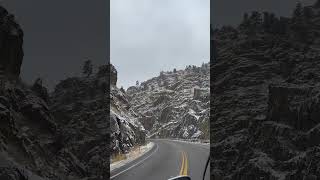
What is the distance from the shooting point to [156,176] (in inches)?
746

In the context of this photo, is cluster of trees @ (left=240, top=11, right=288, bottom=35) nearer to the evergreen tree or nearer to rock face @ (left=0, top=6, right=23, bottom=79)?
the evergreen tree

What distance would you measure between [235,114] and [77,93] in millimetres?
21552

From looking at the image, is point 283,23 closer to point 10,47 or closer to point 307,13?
point 307,13

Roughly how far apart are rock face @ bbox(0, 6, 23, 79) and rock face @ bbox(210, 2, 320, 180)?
51.9 feet

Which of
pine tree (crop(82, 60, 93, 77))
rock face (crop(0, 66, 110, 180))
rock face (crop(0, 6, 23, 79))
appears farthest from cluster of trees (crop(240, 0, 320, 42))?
rock face (crop(0, 6, 23, 79))

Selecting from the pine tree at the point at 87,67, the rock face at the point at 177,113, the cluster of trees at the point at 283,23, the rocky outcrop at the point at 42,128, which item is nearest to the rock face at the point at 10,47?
the rocky outcrop at the point at 42,128

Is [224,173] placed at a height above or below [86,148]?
below

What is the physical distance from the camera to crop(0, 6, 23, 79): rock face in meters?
15.0

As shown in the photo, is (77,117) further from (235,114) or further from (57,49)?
(235,114)

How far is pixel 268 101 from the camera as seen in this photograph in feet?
111

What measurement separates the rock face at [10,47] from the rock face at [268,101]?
15.8 meters

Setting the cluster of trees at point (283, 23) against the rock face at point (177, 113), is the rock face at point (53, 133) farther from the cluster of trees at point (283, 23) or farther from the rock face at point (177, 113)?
the rock face at point (177, 113)

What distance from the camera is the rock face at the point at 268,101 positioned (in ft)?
87.4

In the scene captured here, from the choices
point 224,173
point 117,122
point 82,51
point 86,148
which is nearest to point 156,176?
point 86,148
